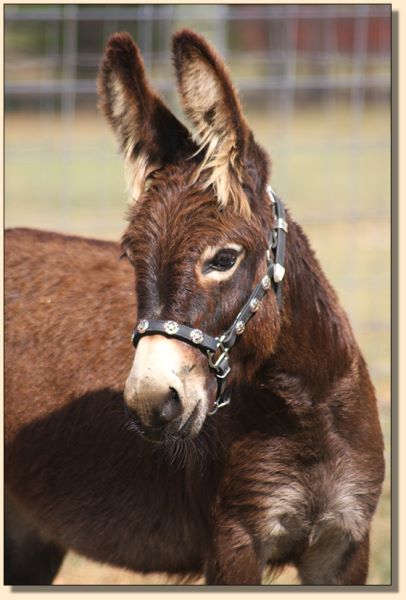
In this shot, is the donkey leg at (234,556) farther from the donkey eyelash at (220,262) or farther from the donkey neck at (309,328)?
the donkey eyelash at (220,262)

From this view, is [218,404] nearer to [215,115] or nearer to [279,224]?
[279,224]

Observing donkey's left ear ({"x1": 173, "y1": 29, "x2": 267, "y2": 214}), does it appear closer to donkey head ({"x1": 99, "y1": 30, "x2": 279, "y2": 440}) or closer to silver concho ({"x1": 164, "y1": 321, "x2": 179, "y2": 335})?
donkey head ({"x1": 99, "y1": 30, "x2": 279, "y2": 440})

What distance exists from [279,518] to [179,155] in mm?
1260

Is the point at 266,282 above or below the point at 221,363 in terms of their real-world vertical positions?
above

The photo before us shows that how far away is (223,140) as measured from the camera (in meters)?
2.73

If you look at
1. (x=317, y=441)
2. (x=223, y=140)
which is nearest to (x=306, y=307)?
(x=317, y=441)

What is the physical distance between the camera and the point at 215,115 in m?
2.71

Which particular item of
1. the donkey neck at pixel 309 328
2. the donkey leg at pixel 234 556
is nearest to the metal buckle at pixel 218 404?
the donkey neck at pixel 309 328

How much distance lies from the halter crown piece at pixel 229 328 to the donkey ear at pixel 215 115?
7.4 inches

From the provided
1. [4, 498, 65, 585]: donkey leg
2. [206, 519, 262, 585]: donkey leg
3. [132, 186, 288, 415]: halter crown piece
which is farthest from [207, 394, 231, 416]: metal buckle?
[4, 498, 65, 585]: donkey leg

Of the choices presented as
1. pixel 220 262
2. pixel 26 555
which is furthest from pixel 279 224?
pixel 26 555

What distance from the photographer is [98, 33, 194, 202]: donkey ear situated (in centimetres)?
288

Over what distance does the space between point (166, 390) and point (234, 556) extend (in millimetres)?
848

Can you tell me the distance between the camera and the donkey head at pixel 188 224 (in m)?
2.53
